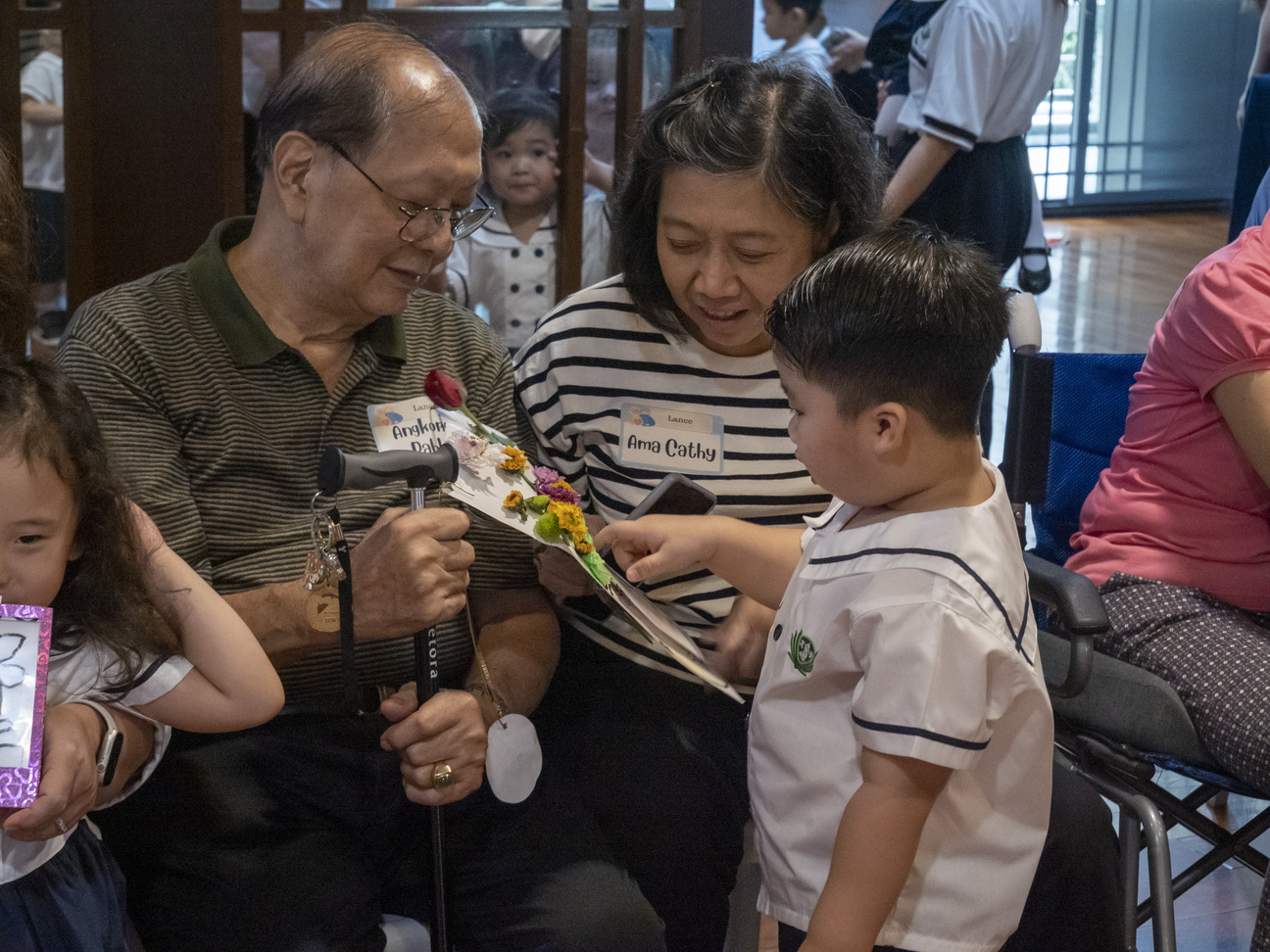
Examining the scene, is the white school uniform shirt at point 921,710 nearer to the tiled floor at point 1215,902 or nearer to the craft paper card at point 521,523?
the craft paper card at point 521,523

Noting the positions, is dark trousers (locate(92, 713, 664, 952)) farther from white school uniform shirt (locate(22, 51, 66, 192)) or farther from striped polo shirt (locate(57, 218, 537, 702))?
white school uniform shirt (locate(22, 51, 66, 192))

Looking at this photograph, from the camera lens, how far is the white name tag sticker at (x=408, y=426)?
5.27 feet

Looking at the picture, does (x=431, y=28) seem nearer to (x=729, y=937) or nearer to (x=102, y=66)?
(x=102, y=66)

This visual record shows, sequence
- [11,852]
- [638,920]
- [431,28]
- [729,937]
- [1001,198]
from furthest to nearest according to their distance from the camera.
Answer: [1001,198] < [431,28] < [729,937] < [638,920] < [11,852]

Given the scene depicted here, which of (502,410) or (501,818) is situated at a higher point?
(502,410)

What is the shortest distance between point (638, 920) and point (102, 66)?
1.74 m

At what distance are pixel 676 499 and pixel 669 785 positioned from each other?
0.38 meters

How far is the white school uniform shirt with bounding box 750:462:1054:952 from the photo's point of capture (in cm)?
121

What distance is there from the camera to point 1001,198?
3.70 meters

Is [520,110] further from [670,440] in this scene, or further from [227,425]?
[227,425]

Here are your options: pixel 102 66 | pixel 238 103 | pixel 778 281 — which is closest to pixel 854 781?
pixel 778 281

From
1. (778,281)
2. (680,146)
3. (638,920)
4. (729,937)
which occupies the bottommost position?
(729,937)

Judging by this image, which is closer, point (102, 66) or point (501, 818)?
point (501, 818)

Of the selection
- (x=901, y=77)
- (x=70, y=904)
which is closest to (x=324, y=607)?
(x=70, y=904)
